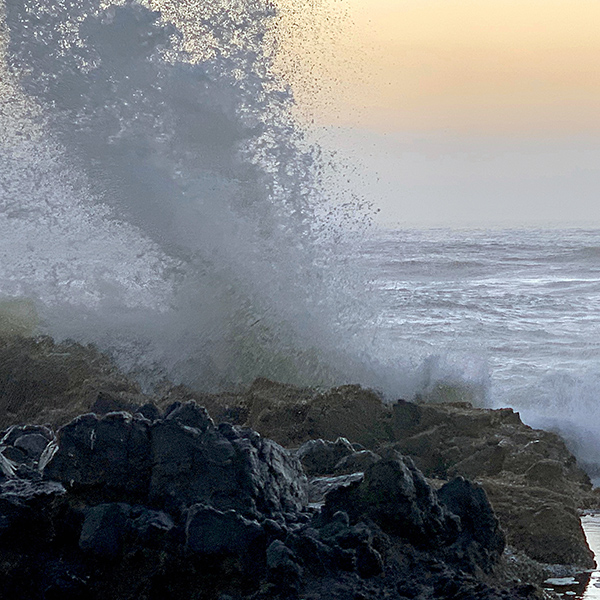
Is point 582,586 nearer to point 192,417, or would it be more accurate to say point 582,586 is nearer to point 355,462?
point 355,462

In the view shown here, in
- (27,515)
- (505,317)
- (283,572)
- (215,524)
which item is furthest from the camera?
(505,317)

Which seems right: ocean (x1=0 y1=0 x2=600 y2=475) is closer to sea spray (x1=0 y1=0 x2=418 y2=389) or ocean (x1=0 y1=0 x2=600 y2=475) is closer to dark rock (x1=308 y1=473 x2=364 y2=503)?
sea spray (x1=0 y1=0 x2=418 y2=389)

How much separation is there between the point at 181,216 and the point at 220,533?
19.2 feet

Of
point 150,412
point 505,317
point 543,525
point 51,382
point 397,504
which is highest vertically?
point 150,412

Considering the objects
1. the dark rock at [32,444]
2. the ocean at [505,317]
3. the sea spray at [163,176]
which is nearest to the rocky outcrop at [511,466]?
the ocean at [505,317]

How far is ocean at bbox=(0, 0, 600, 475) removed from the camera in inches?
285

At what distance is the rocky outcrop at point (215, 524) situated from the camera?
8.16ft

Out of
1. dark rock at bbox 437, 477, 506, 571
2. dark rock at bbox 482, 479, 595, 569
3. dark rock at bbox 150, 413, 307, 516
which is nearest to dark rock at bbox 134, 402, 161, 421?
dark rock at bbox 150, 413, 307, 516

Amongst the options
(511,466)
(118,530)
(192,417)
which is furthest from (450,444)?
(118,530)

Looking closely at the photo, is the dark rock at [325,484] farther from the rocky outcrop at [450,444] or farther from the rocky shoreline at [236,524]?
the rocky outcrop at [450,444]

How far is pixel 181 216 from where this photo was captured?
→ 8125mm

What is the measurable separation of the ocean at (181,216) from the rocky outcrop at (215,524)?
3.92 metres

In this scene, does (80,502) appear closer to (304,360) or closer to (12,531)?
(12,531)

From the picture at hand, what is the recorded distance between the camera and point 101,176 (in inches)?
325
